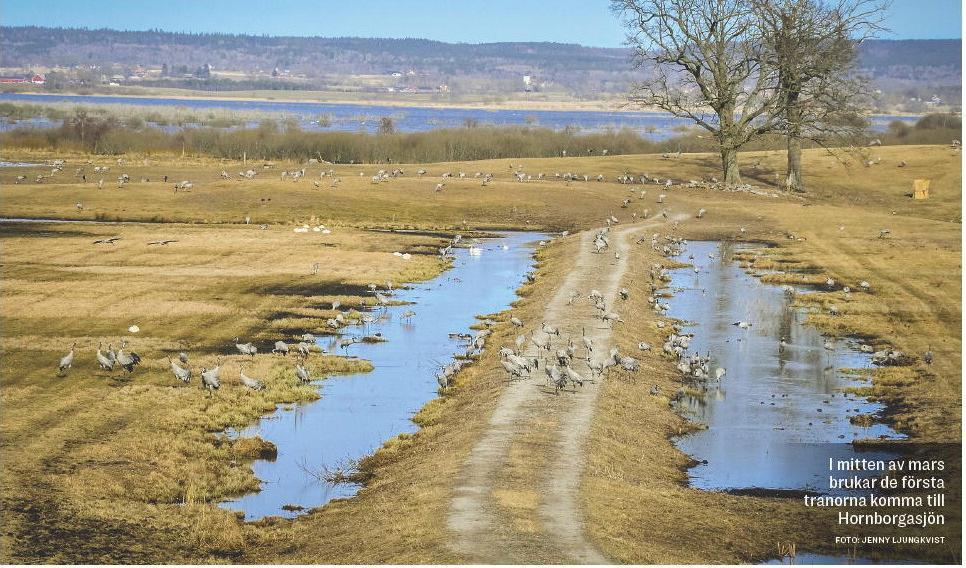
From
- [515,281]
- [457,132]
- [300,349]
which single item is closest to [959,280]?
[515,281]

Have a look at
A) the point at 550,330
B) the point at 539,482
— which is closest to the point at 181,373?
the point at 550,330

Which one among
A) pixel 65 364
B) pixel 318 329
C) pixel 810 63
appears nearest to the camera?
pixel 65 364

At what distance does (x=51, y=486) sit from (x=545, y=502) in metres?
8.17

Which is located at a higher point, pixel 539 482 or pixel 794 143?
pixel 794 143

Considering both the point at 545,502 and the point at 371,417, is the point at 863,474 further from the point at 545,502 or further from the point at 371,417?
the point at 371,417

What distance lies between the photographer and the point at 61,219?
216ft

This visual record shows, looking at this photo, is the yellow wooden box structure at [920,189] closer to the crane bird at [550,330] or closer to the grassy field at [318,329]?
the grassy field at [318,329]

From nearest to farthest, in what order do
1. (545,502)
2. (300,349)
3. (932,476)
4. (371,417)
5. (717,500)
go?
1. (545,502)
2. (717,500)
3. (932,476)
4. (371,417)
5. (300,349)

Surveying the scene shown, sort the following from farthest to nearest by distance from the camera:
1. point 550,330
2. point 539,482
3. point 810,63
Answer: point 810,63, point 550,330, point 539,482

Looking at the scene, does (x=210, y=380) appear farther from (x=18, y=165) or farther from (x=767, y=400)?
(x=18, y=165)

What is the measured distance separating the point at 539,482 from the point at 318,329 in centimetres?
1744

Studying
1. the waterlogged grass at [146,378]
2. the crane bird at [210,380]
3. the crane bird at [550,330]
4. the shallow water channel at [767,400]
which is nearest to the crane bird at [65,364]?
the waterlogged grass at [146,378]

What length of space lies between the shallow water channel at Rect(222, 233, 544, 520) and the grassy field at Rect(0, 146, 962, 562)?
24.8 inches

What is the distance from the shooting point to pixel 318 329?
37.5 m
